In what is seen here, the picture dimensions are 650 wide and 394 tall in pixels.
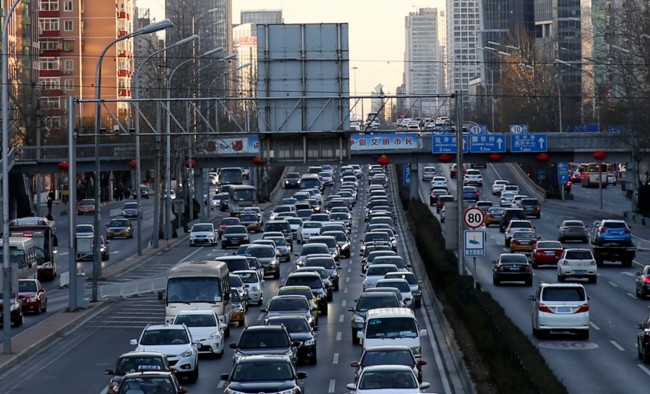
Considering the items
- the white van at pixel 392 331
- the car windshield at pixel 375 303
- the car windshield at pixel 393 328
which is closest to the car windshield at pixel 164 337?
the white van at pixel 392 331

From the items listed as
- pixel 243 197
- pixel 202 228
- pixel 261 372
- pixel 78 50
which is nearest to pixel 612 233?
pixel 202 228

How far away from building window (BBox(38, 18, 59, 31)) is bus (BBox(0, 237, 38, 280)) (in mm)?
109323

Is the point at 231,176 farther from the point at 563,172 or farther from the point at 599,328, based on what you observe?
the point at 599,328

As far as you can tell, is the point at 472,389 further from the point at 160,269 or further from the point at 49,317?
the point at 160,269

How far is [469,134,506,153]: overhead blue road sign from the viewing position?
83938mm

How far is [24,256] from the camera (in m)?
55.4

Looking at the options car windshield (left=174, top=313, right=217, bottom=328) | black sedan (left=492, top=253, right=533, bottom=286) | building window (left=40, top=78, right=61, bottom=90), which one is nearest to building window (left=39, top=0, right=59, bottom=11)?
building window (left=40, top=78, right=61, bottom=90)

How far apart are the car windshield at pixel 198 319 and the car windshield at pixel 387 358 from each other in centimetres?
844

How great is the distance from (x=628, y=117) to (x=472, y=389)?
67418 mm

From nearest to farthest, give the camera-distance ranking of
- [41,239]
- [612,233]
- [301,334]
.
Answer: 1. [301,334]
2. [41,239]
3. [612,233]

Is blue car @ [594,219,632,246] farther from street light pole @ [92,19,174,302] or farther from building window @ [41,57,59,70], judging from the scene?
building window @ [41,57,59,70]

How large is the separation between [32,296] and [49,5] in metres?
122

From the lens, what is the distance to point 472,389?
2647 centimetres

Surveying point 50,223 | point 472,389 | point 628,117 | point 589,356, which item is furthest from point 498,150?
point 472,389
